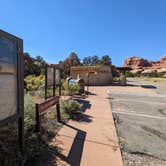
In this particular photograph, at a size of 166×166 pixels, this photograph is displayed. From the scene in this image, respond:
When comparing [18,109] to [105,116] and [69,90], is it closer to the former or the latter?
[105,116]

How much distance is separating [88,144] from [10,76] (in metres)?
2.19

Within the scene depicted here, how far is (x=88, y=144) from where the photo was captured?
12.0 ft

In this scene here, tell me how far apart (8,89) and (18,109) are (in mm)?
436

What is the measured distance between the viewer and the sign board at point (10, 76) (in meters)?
2.39

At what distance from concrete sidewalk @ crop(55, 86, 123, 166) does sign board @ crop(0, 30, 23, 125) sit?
122 centimetres

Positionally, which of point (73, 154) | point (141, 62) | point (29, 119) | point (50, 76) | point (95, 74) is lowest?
point (73, 154)

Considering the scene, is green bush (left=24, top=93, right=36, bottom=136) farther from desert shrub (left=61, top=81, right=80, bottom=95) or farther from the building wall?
the building wall

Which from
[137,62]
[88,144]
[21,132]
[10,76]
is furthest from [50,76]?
[137,62]

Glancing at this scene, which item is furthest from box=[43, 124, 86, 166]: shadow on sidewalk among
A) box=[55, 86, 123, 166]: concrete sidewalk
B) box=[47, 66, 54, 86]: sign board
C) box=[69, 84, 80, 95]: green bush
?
box=[69, 84, 80, 95]: green bush

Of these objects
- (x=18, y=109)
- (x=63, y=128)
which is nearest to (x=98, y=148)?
(x=63, y=128)

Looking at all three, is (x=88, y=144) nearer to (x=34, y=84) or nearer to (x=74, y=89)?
(x=74, y=89)

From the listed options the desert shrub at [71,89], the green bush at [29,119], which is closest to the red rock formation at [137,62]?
the desert shrub at [71,89]

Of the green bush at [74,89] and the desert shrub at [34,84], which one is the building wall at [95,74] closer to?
the desert shrub at [34,84]

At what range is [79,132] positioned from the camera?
434 cm
